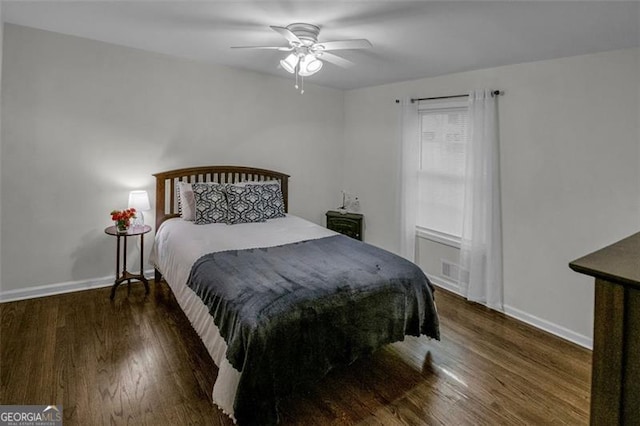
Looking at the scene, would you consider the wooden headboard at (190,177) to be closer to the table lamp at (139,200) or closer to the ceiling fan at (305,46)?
the table lamp at (139,200)

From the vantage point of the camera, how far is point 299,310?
194 centimetres

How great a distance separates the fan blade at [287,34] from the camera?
7.37ft

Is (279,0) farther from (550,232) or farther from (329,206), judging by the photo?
(329,206)

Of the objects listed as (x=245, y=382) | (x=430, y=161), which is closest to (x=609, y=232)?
(x=430, y=161)

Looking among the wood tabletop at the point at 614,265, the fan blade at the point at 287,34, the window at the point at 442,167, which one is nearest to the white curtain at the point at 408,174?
the window at the point at 442,167

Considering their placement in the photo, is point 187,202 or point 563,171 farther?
point 187,202

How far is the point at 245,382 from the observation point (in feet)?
5.66

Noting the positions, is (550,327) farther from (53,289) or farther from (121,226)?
(53,289)

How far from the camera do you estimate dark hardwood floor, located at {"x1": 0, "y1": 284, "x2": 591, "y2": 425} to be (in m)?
1.97

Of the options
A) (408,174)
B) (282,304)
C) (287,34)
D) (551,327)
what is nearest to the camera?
(282,304)

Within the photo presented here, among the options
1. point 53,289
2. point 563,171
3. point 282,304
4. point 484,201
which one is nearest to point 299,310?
point 282,304

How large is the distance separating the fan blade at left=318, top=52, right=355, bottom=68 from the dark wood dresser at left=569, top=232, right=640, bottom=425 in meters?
2.88

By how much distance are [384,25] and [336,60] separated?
3.48 ft

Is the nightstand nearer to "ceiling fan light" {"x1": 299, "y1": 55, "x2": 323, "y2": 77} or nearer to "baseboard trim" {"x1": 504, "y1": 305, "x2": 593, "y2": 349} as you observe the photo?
"baseboard trim" {"x1": 504, "y1": 305, "x2": 593, "y2": 349}
